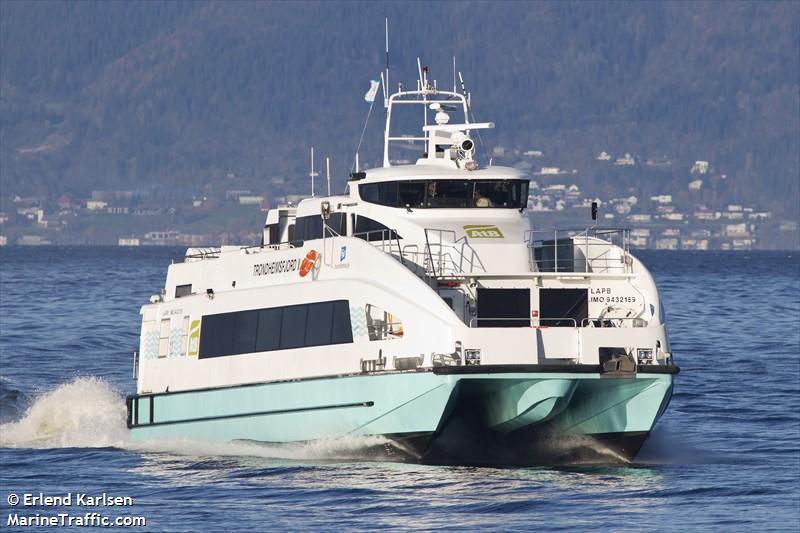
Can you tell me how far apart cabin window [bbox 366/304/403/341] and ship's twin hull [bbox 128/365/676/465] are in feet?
2.41

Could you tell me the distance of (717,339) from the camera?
53188mm

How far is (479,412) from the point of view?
26328 millimetres

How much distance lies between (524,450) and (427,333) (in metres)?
2.74

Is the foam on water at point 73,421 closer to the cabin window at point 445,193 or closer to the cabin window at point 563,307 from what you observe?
the cabin window at point 445,193

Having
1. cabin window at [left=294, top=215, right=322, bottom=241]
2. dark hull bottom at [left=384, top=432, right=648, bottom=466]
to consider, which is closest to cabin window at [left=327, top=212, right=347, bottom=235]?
cabin window at [left=294, top=215, right=322, bottom=241]

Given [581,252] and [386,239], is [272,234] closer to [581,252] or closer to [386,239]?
[386,239]

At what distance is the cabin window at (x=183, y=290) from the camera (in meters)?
32.2

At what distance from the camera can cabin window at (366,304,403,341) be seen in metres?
26.5

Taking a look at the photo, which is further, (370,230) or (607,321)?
(370,230)

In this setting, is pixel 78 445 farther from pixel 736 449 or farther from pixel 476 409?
pixel 736 449

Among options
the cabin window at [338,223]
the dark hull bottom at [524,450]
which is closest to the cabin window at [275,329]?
the cabin window at [338,223]

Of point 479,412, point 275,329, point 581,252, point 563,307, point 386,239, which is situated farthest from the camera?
point 581,252

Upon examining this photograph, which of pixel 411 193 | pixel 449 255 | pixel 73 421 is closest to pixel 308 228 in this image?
pixel 411 193

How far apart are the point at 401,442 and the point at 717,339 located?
2860 centimetres
